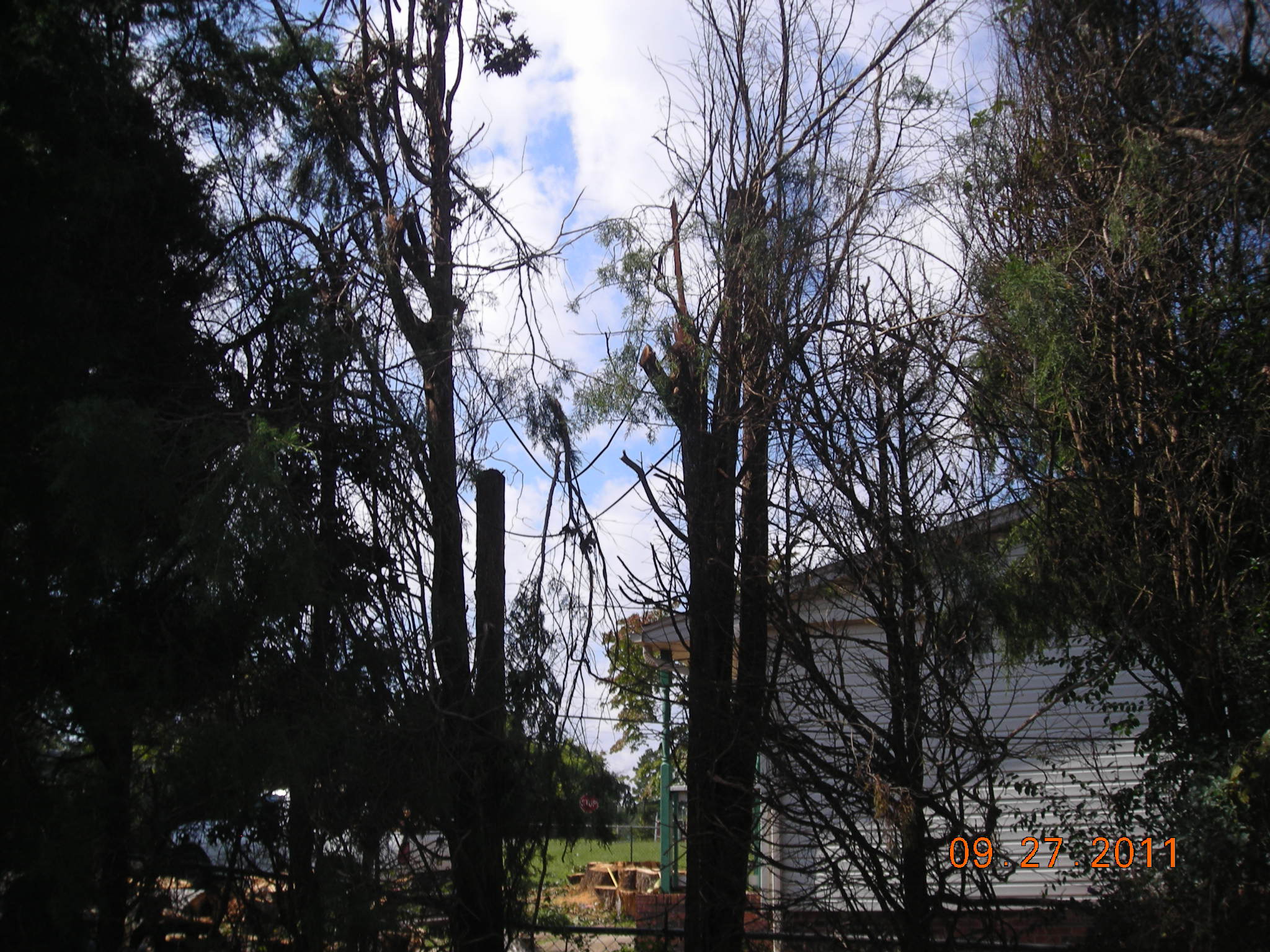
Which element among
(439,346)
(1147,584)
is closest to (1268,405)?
(1147,584)

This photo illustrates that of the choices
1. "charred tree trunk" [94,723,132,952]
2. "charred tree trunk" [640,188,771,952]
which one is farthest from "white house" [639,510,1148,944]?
"charred tree trunk" [94,723,132,952]

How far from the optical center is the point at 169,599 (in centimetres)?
570

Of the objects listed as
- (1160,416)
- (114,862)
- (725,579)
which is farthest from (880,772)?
(114,862)

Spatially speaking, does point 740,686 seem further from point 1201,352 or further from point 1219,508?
point 1201,352

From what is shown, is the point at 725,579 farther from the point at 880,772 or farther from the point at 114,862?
the point at 114,862

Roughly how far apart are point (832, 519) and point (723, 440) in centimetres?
103
